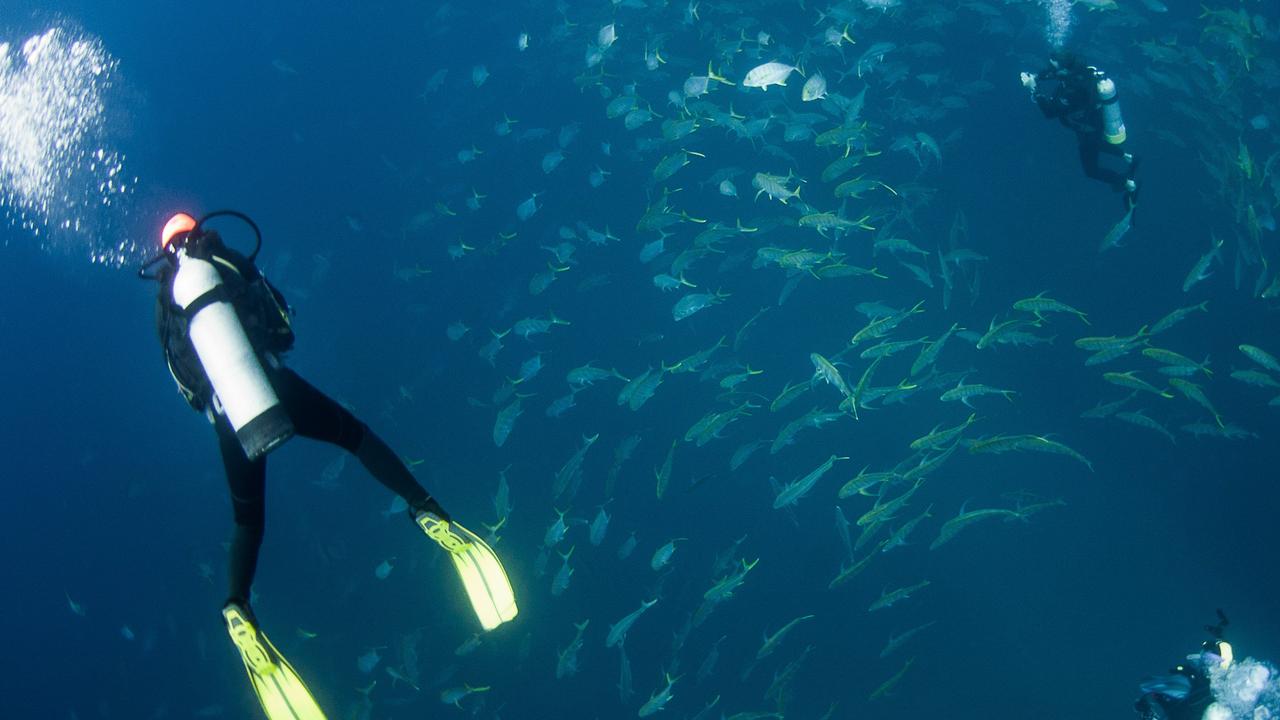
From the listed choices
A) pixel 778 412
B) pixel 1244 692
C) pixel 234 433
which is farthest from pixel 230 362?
pixel 778 412

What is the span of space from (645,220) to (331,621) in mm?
9645

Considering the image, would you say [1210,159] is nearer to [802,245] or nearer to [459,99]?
[802,245]

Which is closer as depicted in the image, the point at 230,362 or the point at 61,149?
the point at 230,362

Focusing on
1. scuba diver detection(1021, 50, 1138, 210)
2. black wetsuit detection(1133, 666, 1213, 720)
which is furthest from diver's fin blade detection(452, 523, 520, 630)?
scuba diver detection(1021, 50, 1138, 210)

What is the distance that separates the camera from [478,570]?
3941 mm

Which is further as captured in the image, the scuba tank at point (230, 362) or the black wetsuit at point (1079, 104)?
the black wetsuit at point (1079, 104)

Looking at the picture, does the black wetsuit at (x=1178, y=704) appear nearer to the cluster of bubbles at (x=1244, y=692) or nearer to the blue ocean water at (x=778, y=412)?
the cluster of bubbles at (x=1244, y=692)

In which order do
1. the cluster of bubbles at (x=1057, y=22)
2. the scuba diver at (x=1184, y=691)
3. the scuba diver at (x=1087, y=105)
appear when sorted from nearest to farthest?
the scuba diver at (x=1184, y=691) → the scuba diver at (x=1087, y=105) → the cluster of bubbles at (x=1057, y=22)

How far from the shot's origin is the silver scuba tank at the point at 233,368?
2.88m

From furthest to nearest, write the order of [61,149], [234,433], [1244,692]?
[61,149]
[1244,692]
[234,433]

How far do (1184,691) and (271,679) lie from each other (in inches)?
255

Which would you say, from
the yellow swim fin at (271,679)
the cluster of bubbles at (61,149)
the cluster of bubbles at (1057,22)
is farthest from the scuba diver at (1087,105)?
the cluster of bubbles at (61,149)

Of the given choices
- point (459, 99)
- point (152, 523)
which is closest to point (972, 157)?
point (459, 99)

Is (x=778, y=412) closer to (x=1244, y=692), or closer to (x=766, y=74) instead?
(x=766, y=74)
